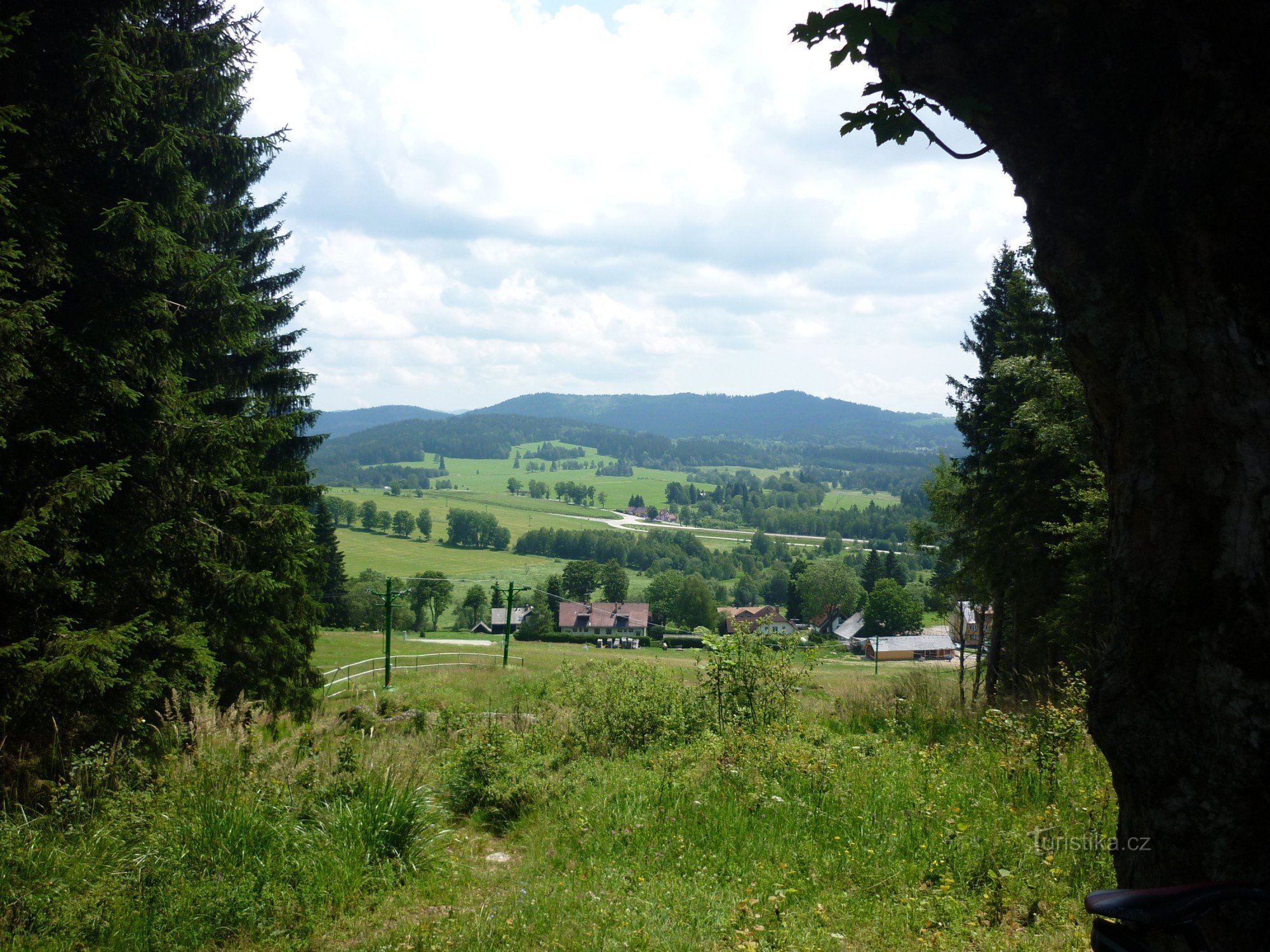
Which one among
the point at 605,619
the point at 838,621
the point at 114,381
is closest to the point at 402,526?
the point at 605,619

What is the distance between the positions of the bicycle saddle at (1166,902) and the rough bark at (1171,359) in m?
0.31

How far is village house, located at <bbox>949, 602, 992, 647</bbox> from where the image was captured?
23094 mm

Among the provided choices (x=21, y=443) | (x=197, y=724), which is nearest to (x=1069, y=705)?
(x=197, y=724)

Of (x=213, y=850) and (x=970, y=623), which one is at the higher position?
(x=213, y=850)

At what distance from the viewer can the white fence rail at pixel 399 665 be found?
88.1 ft

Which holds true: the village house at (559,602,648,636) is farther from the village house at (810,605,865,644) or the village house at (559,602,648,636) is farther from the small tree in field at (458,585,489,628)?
the village house at (810,605,865,644)

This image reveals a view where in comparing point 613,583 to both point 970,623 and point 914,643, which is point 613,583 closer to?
point 914,643

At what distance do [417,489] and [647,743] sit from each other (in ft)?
628

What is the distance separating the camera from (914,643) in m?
68.9

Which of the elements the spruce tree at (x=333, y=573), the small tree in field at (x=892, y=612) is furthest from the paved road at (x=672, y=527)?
the spruce tree at (x=333, y=573)

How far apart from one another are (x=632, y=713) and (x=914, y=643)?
6635 cm

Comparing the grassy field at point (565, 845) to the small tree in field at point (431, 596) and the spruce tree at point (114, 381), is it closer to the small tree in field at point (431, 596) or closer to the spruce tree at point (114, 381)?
the spruce tree at point (114, 381)

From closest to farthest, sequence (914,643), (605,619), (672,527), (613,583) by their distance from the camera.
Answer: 1. (914,643)
2. (605,619)
3. (613,583)
4. (672,527)

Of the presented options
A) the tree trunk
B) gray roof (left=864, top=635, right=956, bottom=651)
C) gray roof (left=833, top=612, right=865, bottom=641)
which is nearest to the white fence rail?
the tree trunk
